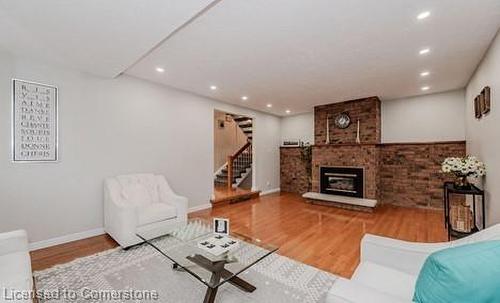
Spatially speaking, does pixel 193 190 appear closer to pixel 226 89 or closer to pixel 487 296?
pixel 226 89

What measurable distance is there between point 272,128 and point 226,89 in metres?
3.12

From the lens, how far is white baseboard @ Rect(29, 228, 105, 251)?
2.98 metres

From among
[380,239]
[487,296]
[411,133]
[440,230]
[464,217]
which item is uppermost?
[411,133]

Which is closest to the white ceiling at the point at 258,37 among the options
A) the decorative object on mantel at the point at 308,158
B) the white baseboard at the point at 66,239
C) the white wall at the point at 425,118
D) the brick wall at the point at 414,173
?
the white wall at the point at 425,118

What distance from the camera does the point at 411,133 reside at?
17.4ft

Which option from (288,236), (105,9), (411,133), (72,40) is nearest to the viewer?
(105,9)

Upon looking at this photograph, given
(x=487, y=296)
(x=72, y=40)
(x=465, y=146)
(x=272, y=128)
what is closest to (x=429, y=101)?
(x=465, y=146)

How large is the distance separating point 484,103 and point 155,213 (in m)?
4.63

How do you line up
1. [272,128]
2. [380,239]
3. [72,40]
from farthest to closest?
[272,128] → [72,40] → [380,239]

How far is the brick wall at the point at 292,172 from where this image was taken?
705cm

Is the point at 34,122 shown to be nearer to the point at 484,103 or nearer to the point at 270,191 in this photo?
the point at 270,191

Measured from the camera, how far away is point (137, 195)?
3.54 metres

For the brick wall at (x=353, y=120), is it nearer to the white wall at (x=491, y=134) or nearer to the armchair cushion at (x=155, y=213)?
the white wall at (x=491, y=134)

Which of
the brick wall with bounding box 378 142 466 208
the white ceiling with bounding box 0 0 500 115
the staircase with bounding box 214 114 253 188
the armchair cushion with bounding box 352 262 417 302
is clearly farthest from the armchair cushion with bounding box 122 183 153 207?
the brick wall with bounding box 378 142 466 208
